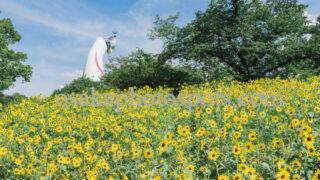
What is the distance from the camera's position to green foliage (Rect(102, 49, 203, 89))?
88.8 feet

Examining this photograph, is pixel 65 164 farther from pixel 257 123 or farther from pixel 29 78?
pixel 29 78

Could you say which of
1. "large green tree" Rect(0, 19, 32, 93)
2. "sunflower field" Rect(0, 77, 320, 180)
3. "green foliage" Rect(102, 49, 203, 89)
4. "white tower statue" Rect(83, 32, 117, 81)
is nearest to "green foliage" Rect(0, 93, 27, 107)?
"large green tree" Rect(0, 19, 32, 93)

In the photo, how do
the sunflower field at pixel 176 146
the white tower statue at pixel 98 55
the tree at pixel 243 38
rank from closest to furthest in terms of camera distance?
the sunflower field at pixel 176 146
the tree at pixel 243 38
the white tower statue at pixel 98 55

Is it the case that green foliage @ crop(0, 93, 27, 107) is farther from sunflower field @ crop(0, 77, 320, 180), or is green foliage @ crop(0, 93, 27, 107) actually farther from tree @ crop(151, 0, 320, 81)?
sunflower field @ crop(0, 77, 320, 180)

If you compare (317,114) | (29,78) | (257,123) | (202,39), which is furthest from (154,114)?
(202,39)

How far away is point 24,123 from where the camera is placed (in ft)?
36.8

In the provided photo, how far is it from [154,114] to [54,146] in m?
2.64

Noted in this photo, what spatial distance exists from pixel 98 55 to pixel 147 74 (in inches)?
445

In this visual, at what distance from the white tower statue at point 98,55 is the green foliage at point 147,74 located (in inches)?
239

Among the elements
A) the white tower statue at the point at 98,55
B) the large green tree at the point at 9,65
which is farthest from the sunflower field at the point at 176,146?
the white tower statue at the point at 98,55

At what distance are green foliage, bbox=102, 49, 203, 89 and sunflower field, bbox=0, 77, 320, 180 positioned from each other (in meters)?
14.6

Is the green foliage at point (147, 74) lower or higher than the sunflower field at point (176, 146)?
higher

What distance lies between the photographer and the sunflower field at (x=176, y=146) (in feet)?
16.1

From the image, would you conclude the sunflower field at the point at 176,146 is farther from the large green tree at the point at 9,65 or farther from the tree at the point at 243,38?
the tree at the point at 243,38
